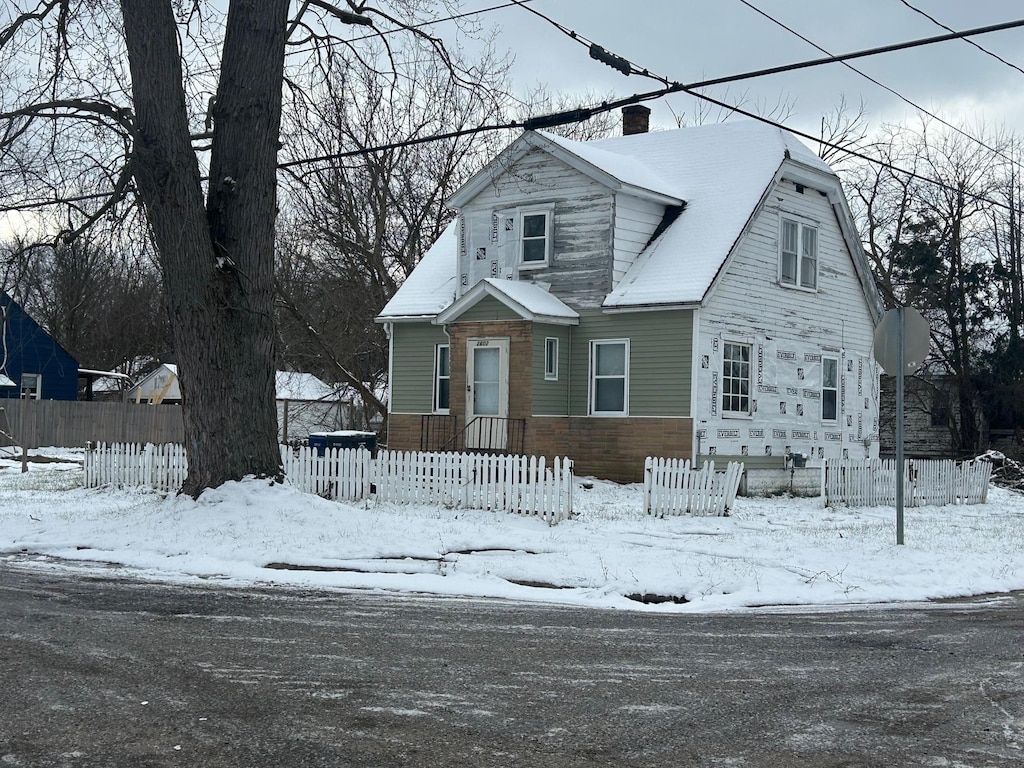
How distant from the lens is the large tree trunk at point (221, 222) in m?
14.7

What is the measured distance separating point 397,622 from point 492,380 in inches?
647

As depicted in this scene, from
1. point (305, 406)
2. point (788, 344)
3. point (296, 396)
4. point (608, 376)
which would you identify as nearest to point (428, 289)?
point (608, 376)

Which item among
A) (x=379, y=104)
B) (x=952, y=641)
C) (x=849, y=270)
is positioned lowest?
(x=952, y=641)

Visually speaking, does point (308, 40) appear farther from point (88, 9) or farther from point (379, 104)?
point (379, 104)

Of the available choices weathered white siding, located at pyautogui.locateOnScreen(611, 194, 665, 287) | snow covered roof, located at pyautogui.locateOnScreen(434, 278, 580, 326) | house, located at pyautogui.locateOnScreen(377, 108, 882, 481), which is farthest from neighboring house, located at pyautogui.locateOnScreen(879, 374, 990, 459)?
snow covered roof, located at pyautogui.locateOnScreen(434, 278, 580, 326)

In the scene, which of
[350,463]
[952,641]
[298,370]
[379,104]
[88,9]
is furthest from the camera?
[298,370]

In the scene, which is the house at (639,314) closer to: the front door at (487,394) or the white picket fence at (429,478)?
the front door at (487,394)

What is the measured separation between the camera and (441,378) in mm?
27938

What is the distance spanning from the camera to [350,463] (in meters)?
19.1

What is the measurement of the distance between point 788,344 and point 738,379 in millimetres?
2274

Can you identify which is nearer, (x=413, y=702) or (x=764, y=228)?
(x=413, y=702)

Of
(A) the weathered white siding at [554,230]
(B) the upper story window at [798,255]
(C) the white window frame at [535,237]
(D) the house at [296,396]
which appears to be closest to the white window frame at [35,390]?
(D) the house at [296,396]

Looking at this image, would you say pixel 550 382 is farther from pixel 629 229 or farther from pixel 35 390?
pixel 35 390

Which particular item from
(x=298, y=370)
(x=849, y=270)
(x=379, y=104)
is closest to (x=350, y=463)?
(x=849, y=270)
